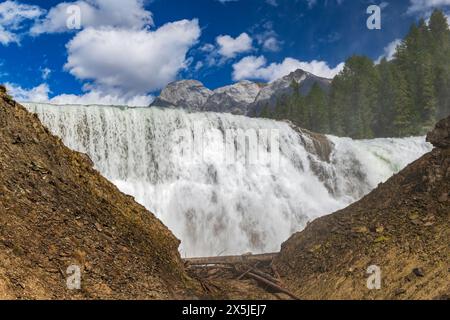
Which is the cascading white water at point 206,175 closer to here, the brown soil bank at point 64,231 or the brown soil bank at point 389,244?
the brown soil bank at point 389,244

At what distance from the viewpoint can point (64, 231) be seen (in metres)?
8.02

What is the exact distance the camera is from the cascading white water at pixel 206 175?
25250 mm

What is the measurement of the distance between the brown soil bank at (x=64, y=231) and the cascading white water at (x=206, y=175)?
1414 cm

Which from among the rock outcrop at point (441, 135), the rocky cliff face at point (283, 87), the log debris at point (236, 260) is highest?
the rocky cliff face at point (283, 87)

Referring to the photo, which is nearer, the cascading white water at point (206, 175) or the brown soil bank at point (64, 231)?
the brown soil bank at point (64, 231)

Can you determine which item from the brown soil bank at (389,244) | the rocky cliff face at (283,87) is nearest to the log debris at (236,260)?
the brown soil bank at (389,244)

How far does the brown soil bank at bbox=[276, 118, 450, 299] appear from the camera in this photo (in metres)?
9.37

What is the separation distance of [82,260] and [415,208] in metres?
8.61

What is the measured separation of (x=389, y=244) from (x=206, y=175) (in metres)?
17.9

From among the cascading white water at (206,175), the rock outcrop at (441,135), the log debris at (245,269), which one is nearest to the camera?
the log debris at (245,269)

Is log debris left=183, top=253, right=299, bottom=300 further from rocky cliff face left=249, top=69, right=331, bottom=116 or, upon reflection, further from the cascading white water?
rocky cliff face left=249, top=69, right=331, bottom=116

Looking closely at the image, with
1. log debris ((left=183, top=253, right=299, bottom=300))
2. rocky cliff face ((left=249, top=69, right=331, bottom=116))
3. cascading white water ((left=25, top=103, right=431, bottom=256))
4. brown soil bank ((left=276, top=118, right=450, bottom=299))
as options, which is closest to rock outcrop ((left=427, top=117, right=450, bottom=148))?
brown soil bank ((left=276, top=118, right=450, bottom=299))
